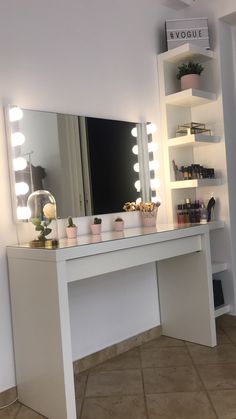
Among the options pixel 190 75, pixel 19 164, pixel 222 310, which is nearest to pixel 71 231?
pixel 19 164

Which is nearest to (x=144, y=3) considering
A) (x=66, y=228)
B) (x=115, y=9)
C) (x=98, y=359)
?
(x=115, y=9)

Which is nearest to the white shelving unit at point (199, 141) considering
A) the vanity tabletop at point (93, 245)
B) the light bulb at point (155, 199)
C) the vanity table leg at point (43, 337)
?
the light bulb at point (155, 199)

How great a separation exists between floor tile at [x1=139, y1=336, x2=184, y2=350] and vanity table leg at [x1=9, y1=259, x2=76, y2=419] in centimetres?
86

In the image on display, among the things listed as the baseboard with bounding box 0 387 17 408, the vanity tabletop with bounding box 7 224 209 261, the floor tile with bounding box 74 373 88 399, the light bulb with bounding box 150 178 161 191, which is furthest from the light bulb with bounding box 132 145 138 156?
the baseboard with bounding box 0 387 17 408

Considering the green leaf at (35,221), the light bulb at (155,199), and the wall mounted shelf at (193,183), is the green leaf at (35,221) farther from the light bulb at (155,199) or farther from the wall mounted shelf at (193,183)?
the wall mounted shelf at (193,183)

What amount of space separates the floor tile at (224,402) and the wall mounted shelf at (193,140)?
4.82 feet

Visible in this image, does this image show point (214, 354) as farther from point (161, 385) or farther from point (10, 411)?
Answer: point (10, 411)

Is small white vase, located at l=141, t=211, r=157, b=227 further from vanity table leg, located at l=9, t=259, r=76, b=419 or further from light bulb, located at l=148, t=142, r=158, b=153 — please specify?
vanity table leg, located at l=9, t=259, r=76, b=419

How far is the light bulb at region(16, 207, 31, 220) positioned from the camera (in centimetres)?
186

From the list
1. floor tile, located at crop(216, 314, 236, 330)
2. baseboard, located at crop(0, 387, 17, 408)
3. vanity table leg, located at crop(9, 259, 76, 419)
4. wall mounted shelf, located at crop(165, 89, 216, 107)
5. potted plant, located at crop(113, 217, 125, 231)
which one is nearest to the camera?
vanity table leg, located at crop(9, 259, 76, 419)

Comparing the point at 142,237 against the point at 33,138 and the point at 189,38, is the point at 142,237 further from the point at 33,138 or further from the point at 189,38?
the point at 189,38

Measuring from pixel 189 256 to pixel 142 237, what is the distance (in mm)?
603

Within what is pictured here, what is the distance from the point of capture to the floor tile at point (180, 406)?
164cm

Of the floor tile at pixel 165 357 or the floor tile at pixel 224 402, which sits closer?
the floor tile at pixel 224 402
